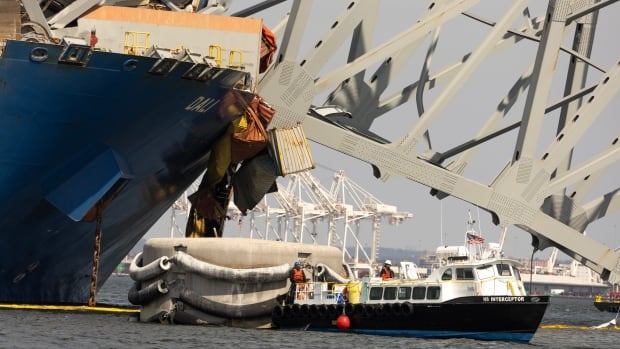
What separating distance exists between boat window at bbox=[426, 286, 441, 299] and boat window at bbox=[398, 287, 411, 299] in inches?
27.1

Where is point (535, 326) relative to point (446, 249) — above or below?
below

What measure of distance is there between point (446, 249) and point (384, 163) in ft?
20.5

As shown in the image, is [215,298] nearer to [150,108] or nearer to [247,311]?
[247,311]

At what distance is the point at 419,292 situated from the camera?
131 ft

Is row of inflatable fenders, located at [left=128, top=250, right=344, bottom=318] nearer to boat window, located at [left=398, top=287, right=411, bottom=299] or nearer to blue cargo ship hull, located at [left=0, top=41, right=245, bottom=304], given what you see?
blue cargo ship hull, located at [left=0, top=41, right=245, bottom=304]

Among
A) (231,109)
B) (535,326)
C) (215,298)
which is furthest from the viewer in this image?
(231,109)

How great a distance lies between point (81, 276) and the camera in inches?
1946

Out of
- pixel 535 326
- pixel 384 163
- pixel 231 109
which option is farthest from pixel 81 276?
pixel 535 326

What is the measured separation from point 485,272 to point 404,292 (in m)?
2.50

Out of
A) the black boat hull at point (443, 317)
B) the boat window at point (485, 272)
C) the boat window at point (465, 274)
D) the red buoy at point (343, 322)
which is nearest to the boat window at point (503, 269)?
the boat window at point (485, 272)

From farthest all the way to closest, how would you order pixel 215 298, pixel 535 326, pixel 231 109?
pixel 231 109 → pixel 215 298 → pixel 535 326

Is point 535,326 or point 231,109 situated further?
point 231,109

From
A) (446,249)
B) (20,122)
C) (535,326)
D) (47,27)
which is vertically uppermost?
(47,27)

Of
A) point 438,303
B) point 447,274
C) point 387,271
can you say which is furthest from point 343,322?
point 447,274
